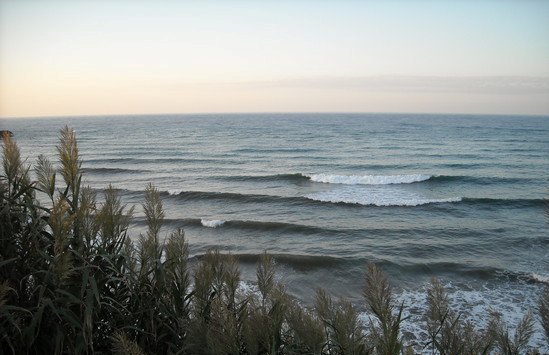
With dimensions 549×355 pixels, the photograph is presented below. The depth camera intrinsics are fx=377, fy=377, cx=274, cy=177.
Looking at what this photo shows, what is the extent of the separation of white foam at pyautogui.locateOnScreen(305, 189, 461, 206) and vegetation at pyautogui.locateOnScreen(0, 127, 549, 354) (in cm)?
1541

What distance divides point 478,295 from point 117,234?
28.8 feet

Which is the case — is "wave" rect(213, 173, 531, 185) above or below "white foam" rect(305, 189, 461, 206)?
above

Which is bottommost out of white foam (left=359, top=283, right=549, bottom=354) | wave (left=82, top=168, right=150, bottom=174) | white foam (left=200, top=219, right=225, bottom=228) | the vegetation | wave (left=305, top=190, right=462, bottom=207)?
white foam (left=359, top=283, right=549, bottom=354)

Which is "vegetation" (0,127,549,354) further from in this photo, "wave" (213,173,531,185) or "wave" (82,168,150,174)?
"wave" (82,168,150,174)

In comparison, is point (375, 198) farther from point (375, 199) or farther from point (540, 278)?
point (540, 278)

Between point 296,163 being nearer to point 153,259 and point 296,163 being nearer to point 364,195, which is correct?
point 364,195

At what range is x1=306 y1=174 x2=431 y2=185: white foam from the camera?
74.2 feet

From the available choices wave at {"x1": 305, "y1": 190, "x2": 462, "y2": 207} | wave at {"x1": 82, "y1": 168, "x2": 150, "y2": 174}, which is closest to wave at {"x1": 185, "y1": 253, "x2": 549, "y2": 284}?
wave at {"x1": 305, "y1": 190, "x2": 462, "y2": 207}

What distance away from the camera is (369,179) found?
23031 mm

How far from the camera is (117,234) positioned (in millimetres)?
3033

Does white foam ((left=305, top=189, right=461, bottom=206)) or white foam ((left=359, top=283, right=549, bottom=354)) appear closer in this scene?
white foam ((left=359, top=283, right=549, bottom=354))

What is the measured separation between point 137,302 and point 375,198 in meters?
17.0

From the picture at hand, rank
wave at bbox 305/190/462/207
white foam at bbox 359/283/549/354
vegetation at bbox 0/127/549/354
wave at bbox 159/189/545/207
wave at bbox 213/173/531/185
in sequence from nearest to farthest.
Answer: vegetation at bbox 0/127/549/354 < white foam at bbox 359/283/549/354 < wave at bbox 159/189/545/207 < wave at bbox 305/190/462/207 < wave at bbox 213/173/531/185

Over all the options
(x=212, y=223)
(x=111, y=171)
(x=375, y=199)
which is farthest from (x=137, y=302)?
(x=111, y=171)
